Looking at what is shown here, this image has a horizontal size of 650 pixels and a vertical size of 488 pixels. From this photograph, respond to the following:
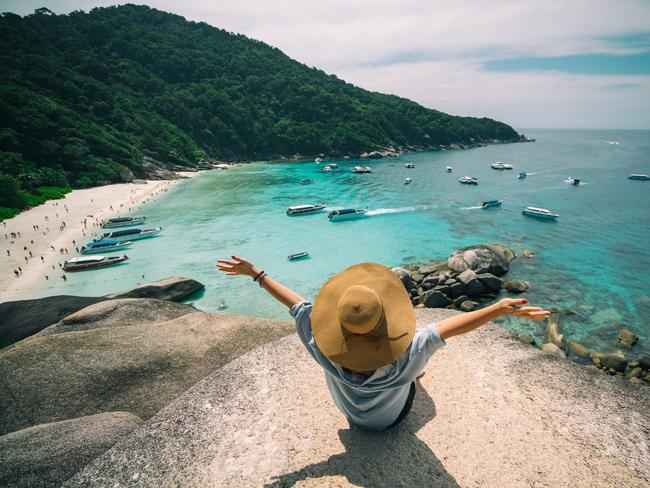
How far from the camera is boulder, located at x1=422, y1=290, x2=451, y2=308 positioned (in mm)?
19703

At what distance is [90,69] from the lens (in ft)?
295

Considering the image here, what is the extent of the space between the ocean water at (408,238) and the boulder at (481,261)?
4.04 ft

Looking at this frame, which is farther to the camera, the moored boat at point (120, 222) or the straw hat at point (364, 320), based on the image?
the moored boat at point (120, 222)

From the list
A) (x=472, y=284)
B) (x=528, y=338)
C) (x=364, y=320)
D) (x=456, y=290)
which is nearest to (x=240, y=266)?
(x=364, y=320)

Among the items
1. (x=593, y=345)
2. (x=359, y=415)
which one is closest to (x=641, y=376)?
(x=593, y=345)

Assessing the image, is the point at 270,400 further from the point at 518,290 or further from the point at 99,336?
the point at 518,290

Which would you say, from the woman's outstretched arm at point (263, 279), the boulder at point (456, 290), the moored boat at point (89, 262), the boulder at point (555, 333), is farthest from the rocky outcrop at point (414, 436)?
the moored boat at point (89, 262)

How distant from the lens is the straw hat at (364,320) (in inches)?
107

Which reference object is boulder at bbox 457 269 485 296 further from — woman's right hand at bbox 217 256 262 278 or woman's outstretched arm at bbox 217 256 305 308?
woman's right hand at bbox 217 256 262 278

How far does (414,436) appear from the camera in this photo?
196 inches

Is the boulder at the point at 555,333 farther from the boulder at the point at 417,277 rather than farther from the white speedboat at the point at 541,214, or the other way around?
the white speedboat at the point at 541,214

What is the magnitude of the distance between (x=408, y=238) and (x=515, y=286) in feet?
44.5

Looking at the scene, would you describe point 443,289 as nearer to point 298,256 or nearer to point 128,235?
point 298,256

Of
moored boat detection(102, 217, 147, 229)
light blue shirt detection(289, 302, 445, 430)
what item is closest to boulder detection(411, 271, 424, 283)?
light blue shirt detection(289, 302, 445, 430)
